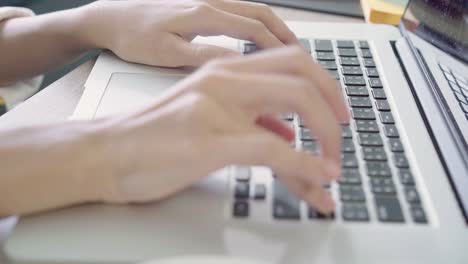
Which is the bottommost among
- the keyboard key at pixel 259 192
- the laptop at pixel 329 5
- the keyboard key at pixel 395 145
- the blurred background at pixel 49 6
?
the keyboard key at pixel 259 192

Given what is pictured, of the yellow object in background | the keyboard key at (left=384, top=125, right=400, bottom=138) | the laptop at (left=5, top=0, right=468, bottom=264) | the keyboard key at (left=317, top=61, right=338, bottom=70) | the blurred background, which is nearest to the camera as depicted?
the laptop at (left=5, top=0, right=468, bottom=264)

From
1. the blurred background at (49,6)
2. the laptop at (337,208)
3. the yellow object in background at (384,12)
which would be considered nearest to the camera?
the laptop at (337,208)

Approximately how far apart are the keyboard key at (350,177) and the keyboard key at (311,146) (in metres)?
0.04

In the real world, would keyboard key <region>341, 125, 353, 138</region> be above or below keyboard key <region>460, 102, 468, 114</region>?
below

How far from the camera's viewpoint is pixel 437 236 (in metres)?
0.35

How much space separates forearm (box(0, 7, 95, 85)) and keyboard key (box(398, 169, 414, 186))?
1.20ft

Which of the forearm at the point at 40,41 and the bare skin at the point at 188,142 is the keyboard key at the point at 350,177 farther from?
the forearm at the point at 40,41

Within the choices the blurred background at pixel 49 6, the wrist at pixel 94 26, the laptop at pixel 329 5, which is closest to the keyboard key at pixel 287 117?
the wrist at pixel 94 26

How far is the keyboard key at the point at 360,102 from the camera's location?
486 millimetres

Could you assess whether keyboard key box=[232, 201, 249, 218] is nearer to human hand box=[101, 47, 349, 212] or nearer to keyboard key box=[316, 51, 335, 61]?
human hand box=[101, 47, 349, 212]

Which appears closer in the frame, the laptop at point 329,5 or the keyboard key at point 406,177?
the keyboard key at point 406,177

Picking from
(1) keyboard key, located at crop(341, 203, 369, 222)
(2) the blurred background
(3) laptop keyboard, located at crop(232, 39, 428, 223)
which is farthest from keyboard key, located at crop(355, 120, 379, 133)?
(2) the blurred background

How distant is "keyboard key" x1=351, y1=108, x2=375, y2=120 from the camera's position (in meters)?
0.47

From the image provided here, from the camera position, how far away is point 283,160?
343 mm
